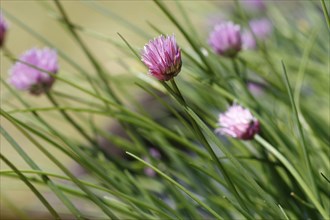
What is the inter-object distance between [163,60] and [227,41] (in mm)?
280

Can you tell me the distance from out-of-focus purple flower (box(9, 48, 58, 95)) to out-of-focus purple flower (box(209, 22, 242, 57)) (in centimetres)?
20

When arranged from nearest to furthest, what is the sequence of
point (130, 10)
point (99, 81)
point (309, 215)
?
point (309, 215)
point (99, 81)
point (130, 10)

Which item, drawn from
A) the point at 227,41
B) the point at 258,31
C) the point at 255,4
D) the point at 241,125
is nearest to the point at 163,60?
the point at 241,125

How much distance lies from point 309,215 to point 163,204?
0.15 m

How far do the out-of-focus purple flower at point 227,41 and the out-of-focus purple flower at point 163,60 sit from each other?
266mm

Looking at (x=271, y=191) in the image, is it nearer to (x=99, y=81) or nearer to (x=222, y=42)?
(x=222, y=42)

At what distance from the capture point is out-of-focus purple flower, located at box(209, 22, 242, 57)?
73cm

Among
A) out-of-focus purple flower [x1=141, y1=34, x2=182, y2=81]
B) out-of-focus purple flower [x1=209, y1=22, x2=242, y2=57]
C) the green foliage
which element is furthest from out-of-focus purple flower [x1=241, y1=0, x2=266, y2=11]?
out-of-focus purple flower [x1=141, y1=34, x2=182, y2=81]

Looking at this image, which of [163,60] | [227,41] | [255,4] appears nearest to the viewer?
[163,60]

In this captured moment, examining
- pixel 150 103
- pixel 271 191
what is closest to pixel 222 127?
pixel 271 191

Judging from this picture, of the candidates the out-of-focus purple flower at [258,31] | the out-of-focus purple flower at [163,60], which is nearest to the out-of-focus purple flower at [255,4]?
the out-of-focus purple flower at [258,31]

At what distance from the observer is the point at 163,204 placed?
647mm

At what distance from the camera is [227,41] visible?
28.7 inches

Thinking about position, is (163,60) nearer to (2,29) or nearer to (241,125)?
(241,125)
